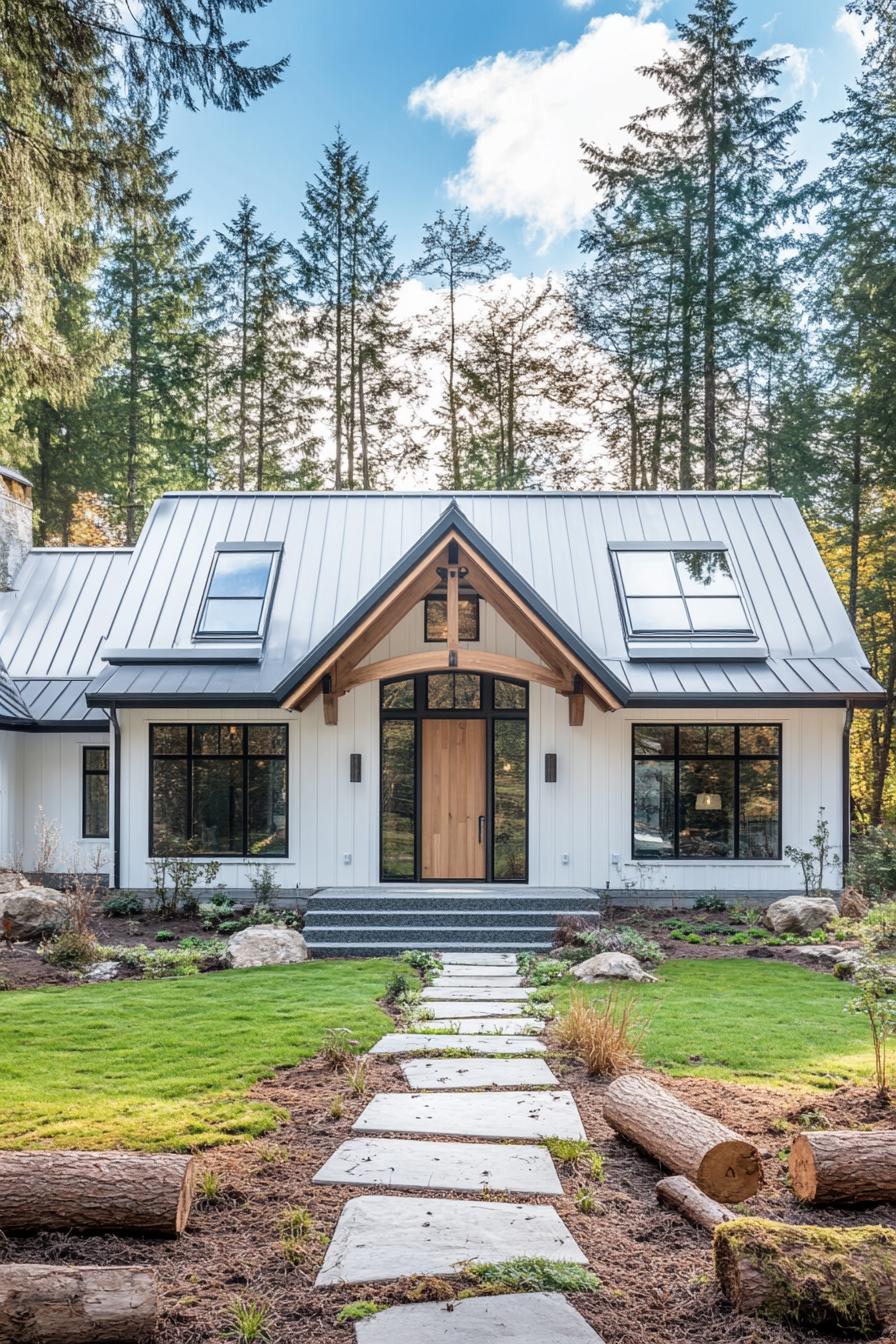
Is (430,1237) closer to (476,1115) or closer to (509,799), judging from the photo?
(476,1115)

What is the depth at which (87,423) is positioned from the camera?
2267 centimetres

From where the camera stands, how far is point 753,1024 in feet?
21.6

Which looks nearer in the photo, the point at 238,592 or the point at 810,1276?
the point at 810,1276

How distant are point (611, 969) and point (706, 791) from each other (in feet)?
13.2

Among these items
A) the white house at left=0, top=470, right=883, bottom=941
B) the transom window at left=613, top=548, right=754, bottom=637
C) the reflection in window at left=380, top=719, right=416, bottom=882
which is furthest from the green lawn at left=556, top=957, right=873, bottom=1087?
the transom window at left=613, top=548, right=754, bottom=637

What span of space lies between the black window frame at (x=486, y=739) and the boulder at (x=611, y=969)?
3193mm

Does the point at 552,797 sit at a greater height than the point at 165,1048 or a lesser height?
greater

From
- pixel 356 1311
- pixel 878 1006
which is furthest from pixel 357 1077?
pixel 878 1006

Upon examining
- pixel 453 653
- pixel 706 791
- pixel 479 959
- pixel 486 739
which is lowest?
pixel 479 959

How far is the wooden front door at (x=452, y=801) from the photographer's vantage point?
38.1ft

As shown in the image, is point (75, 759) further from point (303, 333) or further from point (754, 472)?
point (754, 472)

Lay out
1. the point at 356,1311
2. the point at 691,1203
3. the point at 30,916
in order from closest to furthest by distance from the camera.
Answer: the point at 356,1311 < the point at 691,1203 < the point at 30,916

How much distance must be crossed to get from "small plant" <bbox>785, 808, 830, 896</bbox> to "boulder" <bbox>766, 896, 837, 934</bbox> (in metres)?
0.80

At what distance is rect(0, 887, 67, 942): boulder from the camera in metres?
9.76
